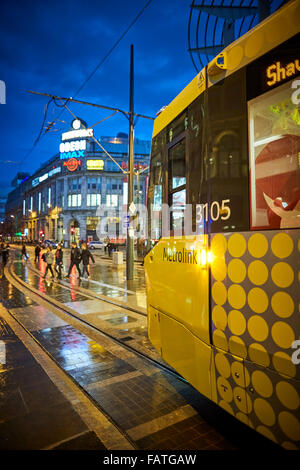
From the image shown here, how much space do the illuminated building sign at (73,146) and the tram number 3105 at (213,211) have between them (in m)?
72.8

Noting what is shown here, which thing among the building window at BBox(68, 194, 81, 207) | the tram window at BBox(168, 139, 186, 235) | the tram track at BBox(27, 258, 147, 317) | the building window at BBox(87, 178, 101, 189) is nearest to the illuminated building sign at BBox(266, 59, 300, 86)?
the tram window at BBox(168, 139, 186, 235)

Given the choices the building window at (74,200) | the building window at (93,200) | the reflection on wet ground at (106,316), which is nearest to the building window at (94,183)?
the building window at (93,200)

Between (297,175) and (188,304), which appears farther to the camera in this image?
(188,304)

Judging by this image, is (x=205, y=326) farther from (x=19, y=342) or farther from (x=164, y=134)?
(x=19, y=342)

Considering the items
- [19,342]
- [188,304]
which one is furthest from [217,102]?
[19,342]

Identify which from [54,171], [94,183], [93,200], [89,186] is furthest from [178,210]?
[54,171]

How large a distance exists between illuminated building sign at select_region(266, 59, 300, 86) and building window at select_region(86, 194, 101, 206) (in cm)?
6881

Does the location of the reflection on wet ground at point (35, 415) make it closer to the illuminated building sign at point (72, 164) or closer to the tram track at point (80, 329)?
the tram track at point (80, 329)

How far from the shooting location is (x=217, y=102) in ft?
8.73

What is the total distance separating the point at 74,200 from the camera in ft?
236

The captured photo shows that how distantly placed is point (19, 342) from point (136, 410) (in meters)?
3.39

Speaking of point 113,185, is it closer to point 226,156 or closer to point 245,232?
point 226,156

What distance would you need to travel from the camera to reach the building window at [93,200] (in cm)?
6956
